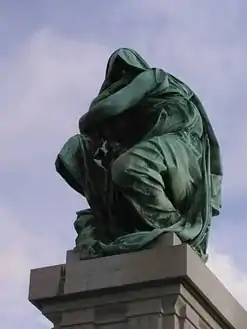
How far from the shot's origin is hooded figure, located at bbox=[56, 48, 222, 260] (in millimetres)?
7578

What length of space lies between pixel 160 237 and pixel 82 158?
1.27m

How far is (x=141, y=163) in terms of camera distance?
764 centimetres

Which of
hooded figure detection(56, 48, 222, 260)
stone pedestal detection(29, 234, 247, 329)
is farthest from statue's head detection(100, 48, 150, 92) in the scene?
stone pedestal detection(29, 234, 247, 329)

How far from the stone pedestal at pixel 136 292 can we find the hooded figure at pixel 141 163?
0.20 meters

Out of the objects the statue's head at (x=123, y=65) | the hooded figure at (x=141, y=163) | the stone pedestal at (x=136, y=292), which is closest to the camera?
the stone pedestal at (x=136, y=292)

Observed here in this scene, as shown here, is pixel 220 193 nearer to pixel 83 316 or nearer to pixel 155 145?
pixel 155 145

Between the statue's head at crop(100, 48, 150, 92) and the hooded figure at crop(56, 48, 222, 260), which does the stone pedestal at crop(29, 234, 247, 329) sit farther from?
the statue's head at crop(100, 48, 150, 92)

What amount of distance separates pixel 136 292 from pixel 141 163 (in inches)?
44.1

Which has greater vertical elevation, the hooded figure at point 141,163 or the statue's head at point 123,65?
the statue's head at point 123,65

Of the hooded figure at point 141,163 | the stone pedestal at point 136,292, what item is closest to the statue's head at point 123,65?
the hooded figure at point 141,163

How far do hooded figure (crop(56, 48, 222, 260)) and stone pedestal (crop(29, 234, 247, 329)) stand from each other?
0.20 metres

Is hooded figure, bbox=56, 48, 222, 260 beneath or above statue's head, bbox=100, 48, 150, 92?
beneath

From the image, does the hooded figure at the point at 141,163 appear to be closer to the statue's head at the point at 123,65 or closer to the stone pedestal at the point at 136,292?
the statue's head at the point at 123,65

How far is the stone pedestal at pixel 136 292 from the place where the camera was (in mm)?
6969
